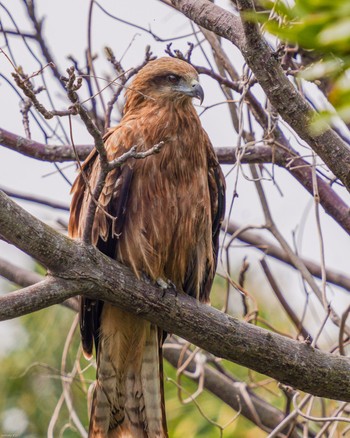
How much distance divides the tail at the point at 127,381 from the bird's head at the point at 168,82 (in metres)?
1.16

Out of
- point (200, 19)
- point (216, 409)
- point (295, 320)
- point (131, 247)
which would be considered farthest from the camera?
point (216, 409)

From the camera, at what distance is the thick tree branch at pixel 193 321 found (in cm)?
258

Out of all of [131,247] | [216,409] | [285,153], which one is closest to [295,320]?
[285,153]

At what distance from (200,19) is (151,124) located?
2.81 ft

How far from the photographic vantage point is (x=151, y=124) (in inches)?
145

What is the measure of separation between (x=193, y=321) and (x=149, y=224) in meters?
0.68

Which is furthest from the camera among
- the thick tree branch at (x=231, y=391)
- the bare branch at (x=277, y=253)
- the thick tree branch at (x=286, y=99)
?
the bare branch at (x=277, y=253)

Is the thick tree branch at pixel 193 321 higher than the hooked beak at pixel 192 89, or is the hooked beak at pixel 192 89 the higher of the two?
the hooked beak at pixel 192 89

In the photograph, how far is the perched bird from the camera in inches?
136

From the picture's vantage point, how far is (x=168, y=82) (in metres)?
3.89

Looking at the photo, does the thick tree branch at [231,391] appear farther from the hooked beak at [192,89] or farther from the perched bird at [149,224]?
the hooked beak at [192,89]

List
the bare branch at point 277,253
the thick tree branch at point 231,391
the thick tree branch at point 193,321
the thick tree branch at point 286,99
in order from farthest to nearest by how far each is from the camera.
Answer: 1. the bare branch at point 277,253
2. the thick tree branch at point 231,391
3. the thick tree branch at point 193,321
4. the thick tree branch at point 286,99

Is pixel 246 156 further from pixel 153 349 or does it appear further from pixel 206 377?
pixel 206 377

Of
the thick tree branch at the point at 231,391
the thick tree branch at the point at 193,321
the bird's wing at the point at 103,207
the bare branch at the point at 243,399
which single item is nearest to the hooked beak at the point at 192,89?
the bird's wing at the point at 103,207
